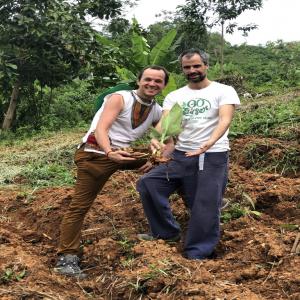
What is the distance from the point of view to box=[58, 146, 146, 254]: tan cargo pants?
358 centimetres

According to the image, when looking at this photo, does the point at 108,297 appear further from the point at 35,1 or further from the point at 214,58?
the point at 214,58

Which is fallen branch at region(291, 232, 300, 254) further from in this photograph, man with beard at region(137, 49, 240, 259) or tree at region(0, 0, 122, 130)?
tree at region(0, 0, 122, 130)

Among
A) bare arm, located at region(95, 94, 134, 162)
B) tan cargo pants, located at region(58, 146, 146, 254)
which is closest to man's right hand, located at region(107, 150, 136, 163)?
bare arm, located at region(95, 94, 134, 162)

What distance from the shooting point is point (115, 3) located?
1154 cm

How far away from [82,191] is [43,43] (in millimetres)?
6848

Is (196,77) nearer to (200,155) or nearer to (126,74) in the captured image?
(200,155)

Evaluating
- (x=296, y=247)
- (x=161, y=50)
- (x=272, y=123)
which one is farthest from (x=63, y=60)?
(x=296, y=247)

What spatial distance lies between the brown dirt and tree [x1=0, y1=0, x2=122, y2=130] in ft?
16.6

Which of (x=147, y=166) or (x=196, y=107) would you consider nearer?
(x=196, y=107)

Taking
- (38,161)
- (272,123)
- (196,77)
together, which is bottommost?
(38,161)

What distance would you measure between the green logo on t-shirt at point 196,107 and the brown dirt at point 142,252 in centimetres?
95

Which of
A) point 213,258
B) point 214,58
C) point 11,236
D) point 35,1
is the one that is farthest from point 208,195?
point 214,58

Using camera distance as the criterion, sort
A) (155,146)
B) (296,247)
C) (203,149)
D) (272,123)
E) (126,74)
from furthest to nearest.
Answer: (126,74), (272,123), (155,146), (203,149), (296,247)

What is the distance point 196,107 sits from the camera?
11.7 feet
